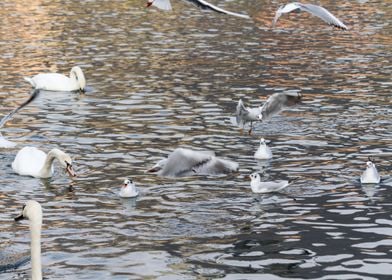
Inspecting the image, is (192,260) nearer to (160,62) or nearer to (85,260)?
(85,260)

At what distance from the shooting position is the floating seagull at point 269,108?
21.1 metres

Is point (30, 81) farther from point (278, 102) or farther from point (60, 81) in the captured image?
point (278, 102)

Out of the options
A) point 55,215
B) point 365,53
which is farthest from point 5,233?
point 365,53

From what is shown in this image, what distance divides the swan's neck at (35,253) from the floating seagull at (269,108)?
9.42 meters

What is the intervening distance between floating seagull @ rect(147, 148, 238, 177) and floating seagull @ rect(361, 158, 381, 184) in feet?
10.1

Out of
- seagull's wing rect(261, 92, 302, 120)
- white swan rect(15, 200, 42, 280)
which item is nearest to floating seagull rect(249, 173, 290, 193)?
seagull's wing rect(261, 92, 302, 120)

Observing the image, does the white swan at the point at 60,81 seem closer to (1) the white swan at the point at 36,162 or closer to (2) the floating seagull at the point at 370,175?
(1) the white swan at the point at 36,162

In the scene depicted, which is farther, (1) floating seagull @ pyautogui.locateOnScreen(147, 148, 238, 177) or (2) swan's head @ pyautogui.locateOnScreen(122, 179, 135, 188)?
(2) swan's head @ pyautogui.locateOnScreen(122, 179, 135, 188)

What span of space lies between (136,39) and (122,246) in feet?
82.3

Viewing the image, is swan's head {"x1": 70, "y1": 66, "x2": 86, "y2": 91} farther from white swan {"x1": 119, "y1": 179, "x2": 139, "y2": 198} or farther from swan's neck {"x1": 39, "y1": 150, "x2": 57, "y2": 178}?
white swan {"x1": 119, "y1": 179, "x2": 139, "y2": 198}

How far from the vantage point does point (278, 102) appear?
846 inches

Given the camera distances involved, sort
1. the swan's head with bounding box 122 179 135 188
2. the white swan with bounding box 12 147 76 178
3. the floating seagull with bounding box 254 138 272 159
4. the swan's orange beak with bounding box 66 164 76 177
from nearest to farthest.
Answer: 1. the swan's head with bounding box 122 179 135 188
2. the swan's orange beak with bounding box 66 164 76 177
3. the white swan with bounding box 12 147 76 178
4. the floating seagull with bounding box 254 138 272 159

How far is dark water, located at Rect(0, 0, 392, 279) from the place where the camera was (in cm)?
1491

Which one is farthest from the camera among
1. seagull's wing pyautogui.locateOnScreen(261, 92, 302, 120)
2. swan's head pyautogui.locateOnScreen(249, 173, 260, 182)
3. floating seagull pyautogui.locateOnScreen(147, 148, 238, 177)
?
seagull's wing pyautogui.locateOnScreen(261, 92, 302, 120)
